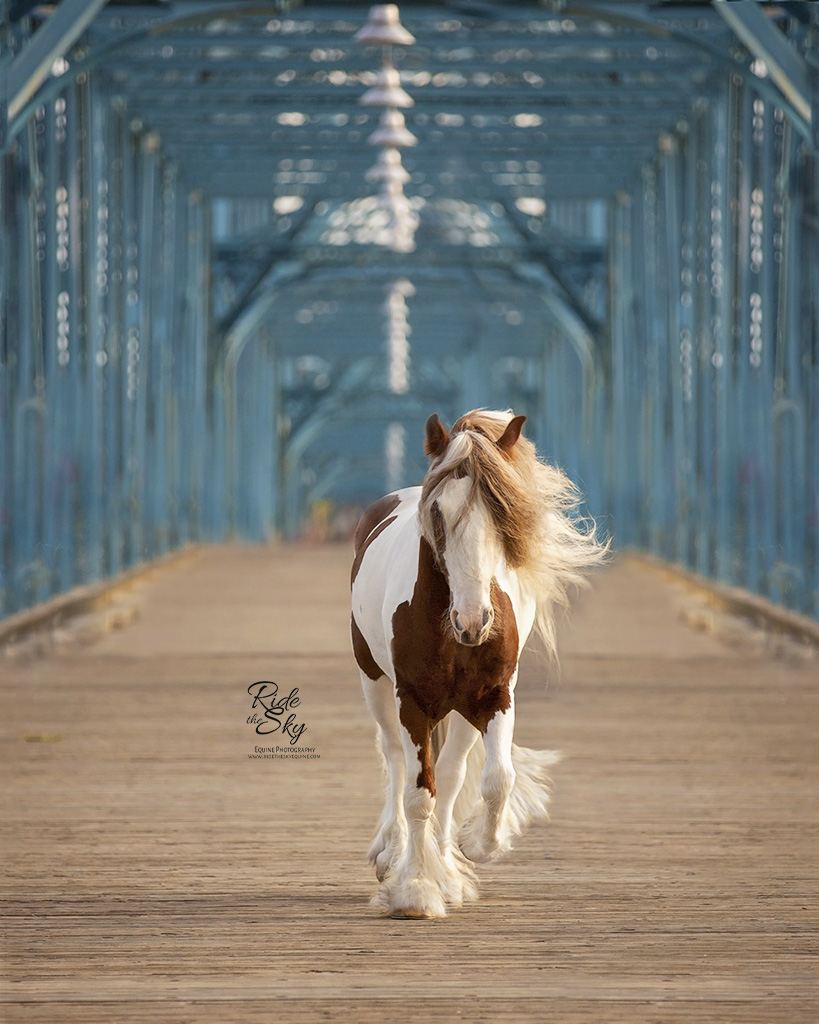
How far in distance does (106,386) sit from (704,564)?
230 inches

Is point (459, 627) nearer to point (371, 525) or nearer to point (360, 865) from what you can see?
point (371, 525)

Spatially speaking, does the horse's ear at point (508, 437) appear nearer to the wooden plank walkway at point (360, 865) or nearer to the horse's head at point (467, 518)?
the horse's head at point (467, 518)

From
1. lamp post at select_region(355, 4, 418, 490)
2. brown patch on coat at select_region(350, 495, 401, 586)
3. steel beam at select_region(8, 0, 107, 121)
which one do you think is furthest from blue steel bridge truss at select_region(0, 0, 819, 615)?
brown patch on coat at select_region(350, 495, 401, 586)

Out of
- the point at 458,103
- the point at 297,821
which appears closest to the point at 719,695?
the point at 297,821

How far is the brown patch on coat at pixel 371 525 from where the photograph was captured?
214 inches

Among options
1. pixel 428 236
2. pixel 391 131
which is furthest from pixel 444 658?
pixel 428 236

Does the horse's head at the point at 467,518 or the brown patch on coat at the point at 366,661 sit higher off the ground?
the horse's head at the point at 467,518

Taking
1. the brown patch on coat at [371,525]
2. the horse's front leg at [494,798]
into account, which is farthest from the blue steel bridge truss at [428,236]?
the horse's front leg at [494,798]

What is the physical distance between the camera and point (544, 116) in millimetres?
19859

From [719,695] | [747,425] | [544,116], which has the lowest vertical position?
[719,695]

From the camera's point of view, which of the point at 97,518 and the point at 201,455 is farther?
the point at 201,455

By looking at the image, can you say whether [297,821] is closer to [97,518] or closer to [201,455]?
[97,518]

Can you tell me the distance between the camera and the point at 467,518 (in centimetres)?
459

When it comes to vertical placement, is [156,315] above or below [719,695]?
above
